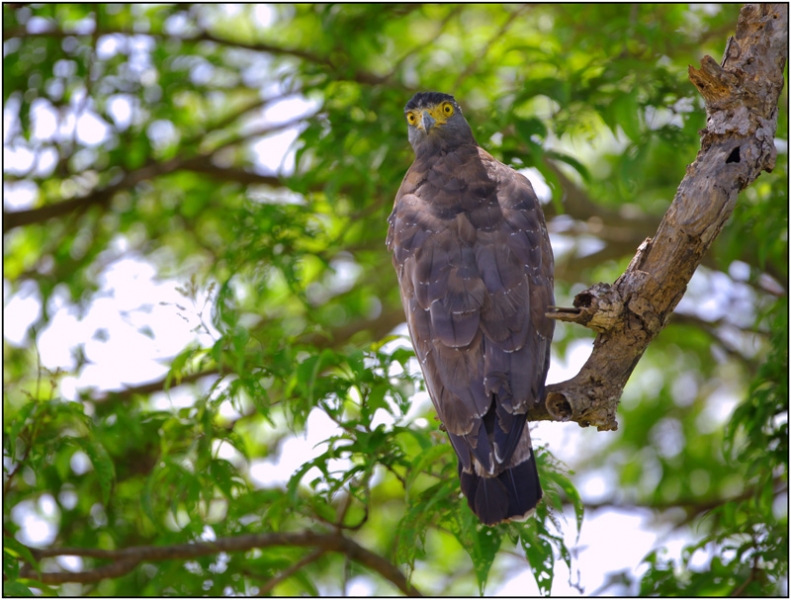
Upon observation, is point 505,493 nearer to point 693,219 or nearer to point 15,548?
point 693,219

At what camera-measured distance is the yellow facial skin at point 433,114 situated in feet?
17.7

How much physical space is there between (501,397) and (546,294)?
677 mm

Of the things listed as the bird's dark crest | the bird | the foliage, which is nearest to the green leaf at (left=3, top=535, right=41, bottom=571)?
the foliage

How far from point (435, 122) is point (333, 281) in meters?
3.36

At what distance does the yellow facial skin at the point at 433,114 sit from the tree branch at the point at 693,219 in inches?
81.0

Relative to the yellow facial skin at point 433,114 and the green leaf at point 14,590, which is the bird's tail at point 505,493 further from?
the yellow facial skin at point 433,114

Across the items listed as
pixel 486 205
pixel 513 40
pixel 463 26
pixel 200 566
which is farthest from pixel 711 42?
pixel 200 566

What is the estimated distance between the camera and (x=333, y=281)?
8523 millimetres

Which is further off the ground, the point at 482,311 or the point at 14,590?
the point at 482,311

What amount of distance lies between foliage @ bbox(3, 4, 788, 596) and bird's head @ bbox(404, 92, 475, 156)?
0.55 ft

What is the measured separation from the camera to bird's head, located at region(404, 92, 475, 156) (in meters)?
5.46

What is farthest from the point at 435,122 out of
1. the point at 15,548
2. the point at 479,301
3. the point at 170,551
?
the point at 15,548

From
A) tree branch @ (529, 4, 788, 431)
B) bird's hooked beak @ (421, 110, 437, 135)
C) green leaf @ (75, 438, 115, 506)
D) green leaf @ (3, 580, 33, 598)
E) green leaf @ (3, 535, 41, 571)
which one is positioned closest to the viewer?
tree branch @ (529, 4, 788, 431)

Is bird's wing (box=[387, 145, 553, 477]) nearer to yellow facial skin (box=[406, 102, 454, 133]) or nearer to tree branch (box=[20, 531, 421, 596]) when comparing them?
yellow facial skin (box=[406, 102, 454, 133])
